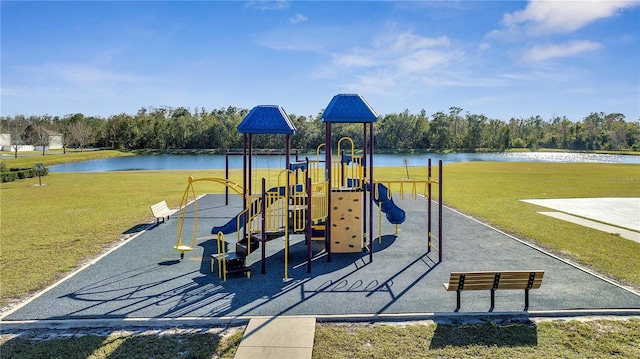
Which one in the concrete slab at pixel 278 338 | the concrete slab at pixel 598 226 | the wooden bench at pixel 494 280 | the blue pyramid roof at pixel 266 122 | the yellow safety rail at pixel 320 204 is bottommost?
the concrete slab at pixel 278 338

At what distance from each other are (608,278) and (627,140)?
359ft

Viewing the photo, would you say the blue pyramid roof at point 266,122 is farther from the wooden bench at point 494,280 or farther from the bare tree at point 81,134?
the bare tree at point 81,134

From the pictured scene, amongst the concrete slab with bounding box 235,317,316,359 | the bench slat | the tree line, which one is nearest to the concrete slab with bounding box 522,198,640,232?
the concrete slab with bounding box 235,317,316,359

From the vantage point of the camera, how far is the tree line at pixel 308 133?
7344 cm

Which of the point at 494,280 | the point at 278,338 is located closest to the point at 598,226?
the point at 494,280

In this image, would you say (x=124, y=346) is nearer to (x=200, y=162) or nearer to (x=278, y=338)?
(x=278, y=338)

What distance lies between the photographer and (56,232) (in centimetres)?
1130

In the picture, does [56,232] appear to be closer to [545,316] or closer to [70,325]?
[70,325]

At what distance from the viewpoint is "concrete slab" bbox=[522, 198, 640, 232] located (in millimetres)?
12852

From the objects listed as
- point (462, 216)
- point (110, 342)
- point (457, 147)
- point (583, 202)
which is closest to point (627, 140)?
point (457, 147)

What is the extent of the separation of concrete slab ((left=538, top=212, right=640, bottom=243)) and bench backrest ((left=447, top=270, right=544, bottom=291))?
256 inches

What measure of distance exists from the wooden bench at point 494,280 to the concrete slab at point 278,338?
87.5 inches

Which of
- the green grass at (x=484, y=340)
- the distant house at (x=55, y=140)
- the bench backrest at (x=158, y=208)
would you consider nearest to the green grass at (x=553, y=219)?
the green grass at (x=484, y=340)

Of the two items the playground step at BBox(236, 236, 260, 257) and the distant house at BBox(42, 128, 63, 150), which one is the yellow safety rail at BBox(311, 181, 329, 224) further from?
the distant house at BBox(42, 128, 63, 150)
